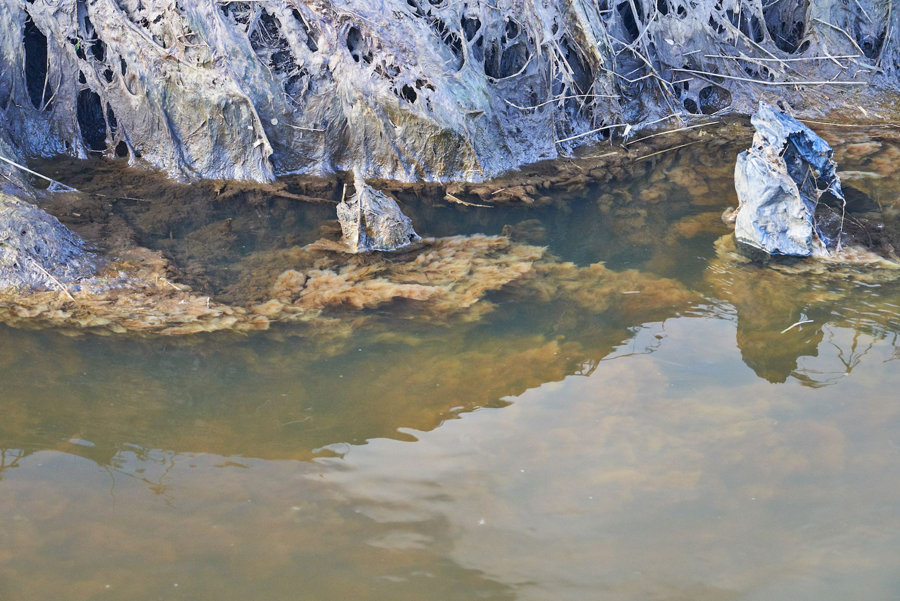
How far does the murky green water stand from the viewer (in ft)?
6.81

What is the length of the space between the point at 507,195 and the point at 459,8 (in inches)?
66.2

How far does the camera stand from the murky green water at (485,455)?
2076 millimetres

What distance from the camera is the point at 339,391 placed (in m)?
2.93

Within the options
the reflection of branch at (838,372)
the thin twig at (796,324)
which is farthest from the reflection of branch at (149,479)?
the thin twig at (796,324)

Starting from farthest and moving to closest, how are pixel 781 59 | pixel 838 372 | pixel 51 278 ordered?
pixel 781 59 → pixel 51 278 → pixel 838 372

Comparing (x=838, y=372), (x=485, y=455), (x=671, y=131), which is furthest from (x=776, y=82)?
(x=485, y=455)

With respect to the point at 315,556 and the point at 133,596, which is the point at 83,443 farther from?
the point at 315,556

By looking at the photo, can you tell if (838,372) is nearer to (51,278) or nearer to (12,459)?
(12,459)

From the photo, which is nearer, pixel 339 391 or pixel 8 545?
pixel 8 545

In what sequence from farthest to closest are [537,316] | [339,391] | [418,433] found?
[537,316] → [339,391] → [418,433]

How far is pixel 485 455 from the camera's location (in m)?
2.53

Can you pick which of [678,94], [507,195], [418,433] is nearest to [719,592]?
[418,433]

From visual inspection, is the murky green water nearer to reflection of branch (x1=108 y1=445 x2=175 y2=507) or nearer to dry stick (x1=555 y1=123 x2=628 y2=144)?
reflection of branch (x1=108 y1=445 x2=175 y2=507)

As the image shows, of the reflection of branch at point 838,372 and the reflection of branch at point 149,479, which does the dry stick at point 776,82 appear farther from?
the reflection of branch at point 149,479
